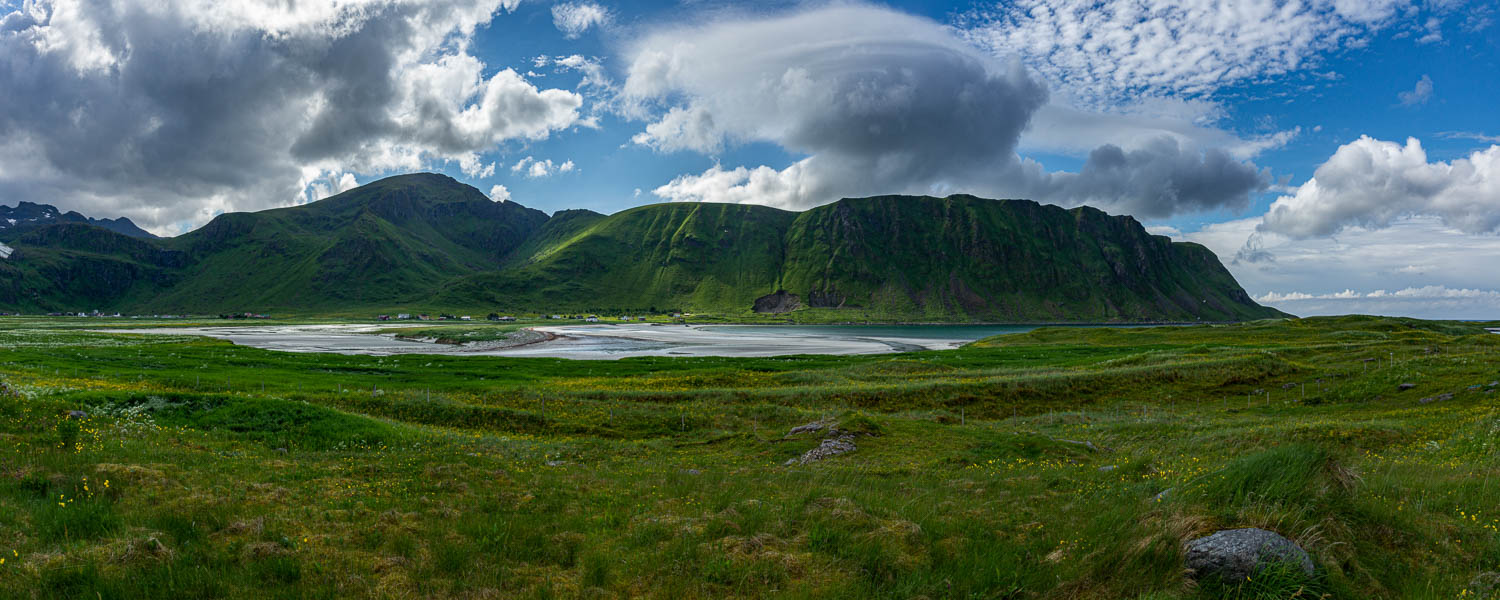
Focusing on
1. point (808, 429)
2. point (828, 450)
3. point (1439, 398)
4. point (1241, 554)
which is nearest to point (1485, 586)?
point (1241, 554)

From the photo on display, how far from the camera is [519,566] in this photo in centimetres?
1127

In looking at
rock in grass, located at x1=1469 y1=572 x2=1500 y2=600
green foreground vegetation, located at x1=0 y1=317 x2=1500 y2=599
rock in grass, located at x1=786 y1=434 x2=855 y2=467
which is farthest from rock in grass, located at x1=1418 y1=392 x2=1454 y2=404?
rock in grass, located at x1=1469 y1=572 x2=1500 y2=600

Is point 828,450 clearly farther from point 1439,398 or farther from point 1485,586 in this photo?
point 1439,398

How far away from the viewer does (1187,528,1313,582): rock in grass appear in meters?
9.11

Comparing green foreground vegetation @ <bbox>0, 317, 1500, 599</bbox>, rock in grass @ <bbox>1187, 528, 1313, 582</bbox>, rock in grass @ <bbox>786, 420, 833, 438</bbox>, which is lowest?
rock in grass @ <bbox>786, 420, 833, 438</bbox>

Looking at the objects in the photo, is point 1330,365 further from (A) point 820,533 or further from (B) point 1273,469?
(A) point 820,533

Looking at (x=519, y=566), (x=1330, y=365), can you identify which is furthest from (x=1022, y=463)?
(x=1330, y=365)

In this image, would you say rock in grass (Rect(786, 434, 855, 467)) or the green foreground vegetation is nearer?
the green foreground vegetation

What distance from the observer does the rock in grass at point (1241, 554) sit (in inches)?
Result: 359

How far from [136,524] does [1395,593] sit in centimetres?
2207

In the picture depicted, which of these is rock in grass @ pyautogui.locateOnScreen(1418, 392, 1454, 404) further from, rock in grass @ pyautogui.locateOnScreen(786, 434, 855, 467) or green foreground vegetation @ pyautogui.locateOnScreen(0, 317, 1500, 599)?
rock in grass @ pyautogui.locateOnScreen(786, 434, 855, 467)

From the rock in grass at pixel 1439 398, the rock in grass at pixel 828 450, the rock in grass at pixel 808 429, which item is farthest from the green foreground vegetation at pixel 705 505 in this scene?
the rock in grass at pixel 1439 398

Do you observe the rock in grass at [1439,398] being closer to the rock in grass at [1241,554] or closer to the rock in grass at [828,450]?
the rock in grass at [828,450]

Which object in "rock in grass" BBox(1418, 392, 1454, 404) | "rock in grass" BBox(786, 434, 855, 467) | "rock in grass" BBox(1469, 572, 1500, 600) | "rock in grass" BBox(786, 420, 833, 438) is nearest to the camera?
"rock in grass" BBox(1469, 572, 1500, 600)
